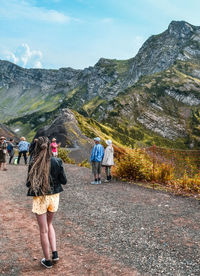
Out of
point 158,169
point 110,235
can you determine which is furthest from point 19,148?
point 110,235

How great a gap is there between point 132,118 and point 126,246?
14481 cm

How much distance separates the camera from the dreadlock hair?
4812mm

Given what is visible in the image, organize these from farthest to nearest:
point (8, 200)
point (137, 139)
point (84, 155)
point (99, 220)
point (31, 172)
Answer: point (137, 139) → point (84, 155) → point (8, 200) → point (99, 220) → point (31, 172)

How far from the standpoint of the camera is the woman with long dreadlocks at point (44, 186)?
4828mm

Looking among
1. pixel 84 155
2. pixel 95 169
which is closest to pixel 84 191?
pixel 95 169

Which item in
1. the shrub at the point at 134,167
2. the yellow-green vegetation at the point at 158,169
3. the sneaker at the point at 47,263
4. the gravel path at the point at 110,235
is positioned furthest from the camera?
the shrub at the point at 134,167

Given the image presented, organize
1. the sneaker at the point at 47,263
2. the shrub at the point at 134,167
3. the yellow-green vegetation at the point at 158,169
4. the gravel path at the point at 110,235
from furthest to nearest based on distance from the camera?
the shrub at the point at 134,167, the yellow-green vegetation at the point at 158,169, the gravel path at the point at 110,235, the sneaker at the point at 47,263

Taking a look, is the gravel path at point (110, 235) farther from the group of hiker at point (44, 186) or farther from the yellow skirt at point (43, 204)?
the yellow skirt at point (43, 204)

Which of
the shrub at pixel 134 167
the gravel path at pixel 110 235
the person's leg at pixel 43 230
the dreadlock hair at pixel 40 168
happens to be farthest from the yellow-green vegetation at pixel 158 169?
the dreadlock hair at pixel 40 168

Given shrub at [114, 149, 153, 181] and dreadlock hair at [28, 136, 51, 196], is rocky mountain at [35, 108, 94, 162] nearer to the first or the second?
shrub at [114, 149, 153, 181]

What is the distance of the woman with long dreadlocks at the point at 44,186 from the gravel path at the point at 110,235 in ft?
2.30

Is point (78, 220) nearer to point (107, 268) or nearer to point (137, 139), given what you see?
point (107, 268)

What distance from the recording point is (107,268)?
5105mm

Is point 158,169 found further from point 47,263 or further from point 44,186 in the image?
point 44,186
